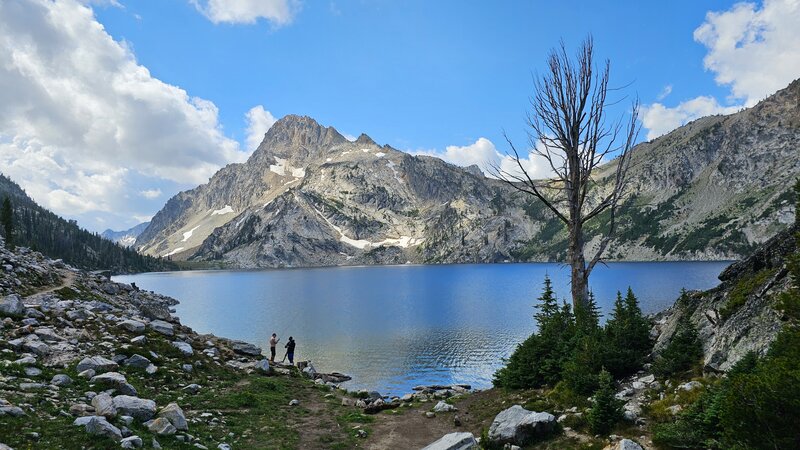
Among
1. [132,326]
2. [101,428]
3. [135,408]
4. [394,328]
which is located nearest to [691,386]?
[101,428]

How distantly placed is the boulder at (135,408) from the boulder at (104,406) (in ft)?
0.95

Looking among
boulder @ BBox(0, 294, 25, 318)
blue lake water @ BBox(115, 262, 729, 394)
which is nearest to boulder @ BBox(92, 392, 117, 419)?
boulder @ BBox(0, 294, 25, 318)

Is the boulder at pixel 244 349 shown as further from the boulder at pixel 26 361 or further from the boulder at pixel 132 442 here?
the boulder at pixel 132 442

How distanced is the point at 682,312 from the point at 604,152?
8.41 m

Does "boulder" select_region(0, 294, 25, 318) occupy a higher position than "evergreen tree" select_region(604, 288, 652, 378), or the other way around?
"boulder" select_region(0, 294, 25, 318)

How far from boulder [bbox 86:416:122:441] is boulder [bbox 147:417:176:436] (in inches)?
71.1

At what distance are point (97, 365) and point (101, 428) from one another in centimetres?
723

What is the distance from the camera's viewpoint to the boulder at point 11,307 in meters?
19.3

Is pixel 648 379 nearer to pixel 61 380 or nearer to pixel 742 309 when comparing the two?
pixel 742 309

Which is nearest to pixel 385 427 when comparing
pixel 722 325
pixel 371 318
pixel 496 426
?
pixel 496 426

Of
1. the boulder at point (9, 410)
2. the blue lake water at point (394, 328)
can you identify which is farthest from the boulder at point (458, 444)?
the blue lake water at point (394, 328)

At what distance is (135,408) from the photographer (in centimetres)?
1392

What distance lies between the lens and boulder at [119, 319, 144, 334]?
24188mm

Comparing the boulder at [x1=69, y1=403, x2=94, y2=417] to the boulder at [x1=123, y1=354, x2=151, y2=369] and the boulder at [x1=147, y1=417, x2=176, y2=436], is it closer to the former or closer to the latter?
the boulder at [x1=147, y1=417, x2=176, y2=436]
